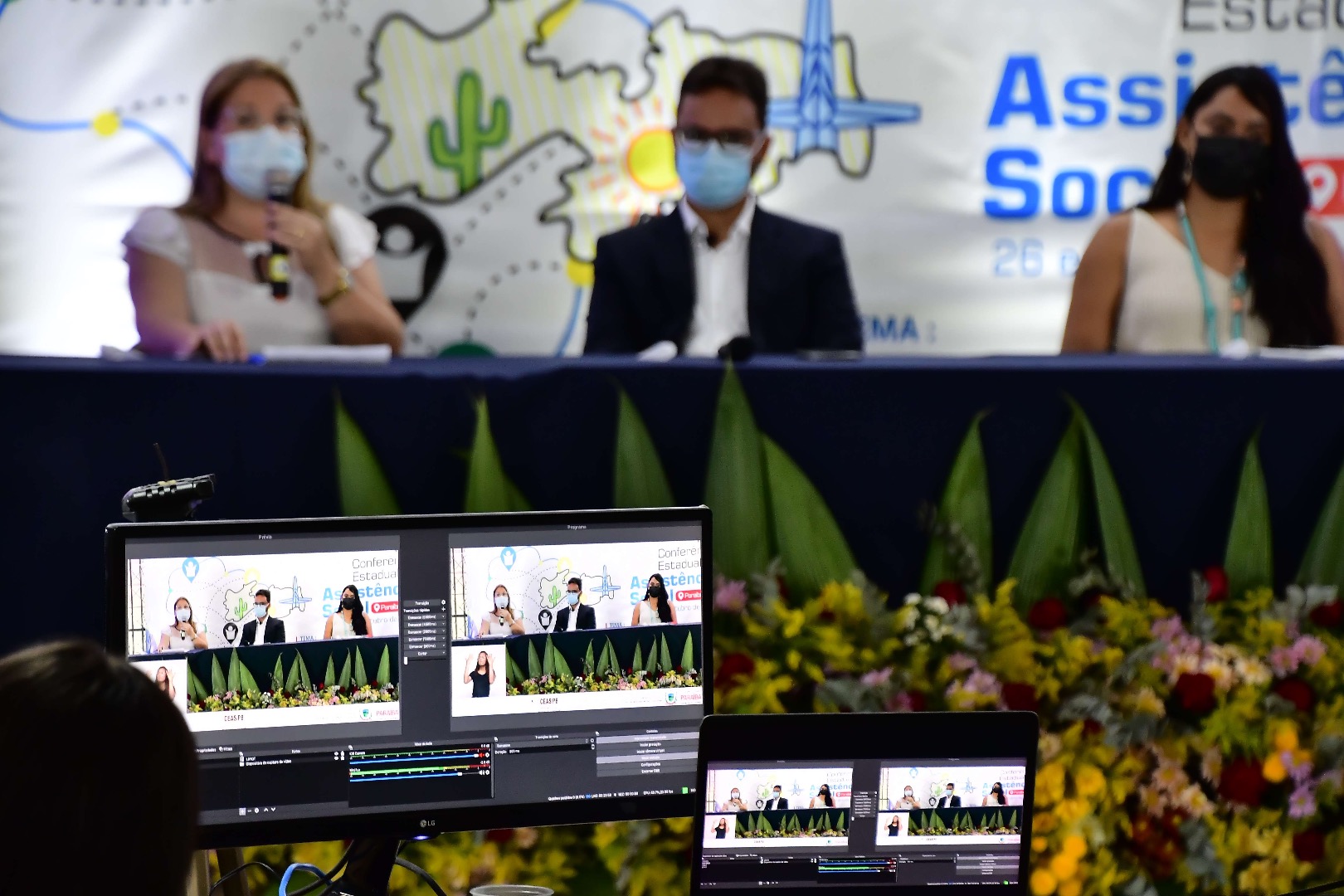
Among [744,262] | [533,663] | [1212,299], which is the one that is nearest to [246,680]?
[533,663]

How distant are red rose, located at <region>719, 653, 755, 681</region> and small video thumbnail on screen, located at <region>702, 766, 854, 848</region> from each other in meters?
0.24

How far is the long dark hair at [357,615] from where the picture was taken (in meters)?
1.48

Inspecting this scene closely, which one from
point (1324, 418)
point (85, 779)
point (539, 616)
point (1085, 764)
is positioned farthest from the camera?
point (1324, 418)

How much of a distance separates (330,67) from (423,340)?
2.67ft

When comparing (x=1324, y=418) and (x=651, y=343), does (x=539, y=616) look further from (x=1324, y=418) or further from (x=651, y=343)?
(x=651, y=343)

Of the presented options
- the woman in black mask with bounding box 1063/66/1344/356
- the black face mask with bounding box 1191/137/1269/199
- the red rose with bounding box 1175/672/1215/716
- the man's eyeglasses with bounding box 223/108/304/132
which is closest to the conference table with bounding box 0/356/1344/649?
the red rose with bounding box 1175/672/1215/716

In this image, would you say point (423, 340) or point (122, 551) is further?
point (423, 340)

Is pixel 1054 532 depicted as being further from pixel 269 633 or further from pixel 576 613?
pixel 269 633

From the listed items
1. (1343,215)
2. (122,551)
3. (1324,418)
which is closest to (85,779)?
(122,551)

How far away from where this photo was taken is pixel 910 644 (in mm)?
1708

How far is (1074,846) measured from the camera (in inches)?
62.5

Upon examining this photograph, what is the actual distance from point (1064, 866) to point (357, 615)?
870mm

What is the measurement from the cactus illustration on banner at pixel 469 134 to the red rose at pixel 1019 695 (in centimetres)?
268

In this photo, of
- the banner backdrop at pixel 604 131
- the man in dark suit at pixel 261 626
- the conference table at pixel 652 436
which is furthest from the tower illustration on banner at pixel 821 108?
the man in dark suit at pixel 261 626
